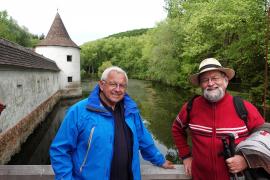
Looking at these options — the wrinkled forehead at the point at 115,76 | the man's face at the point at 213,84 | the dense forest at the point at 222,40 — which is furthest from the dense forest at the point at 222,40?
the wrinkled forehead at the point at 115,76

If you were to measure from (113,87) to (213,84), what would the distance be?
806 mm

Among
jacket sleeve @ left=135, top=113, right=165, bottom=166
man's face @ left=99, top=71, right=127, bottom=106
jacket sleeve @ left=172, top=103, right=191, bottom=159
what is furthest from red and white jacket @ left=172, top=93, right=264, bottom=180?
man's face @ left=99, top=71, right=127, bottom=106

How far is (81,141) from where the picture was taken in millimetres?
2037

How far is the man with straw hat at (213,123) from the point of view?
2.15 m

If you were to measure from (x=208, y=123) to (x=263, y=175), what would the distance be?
53cm

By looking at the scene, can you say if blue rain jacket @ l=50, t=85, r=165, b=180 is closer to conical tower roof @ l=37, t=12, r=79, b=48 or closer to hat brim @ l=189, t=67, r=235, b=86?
hat brim @ l=189, t=67, r=235, b=86

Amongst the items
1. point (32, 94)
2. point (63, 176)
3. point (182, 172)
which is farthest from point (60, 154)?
point (32, 94)

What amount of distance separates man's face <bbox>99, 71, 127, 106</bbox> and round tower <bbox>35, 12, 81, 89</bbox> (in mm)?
24399

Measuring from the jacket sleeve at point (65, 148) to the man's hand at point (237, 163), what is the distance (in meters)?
1.10

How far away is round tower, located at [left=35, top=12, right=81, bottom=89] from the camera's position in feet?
85.0

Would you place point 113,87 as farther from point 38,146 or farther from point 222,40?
point 222,40

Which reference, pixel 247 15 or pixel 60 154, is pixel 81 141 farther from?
pixel 247 15

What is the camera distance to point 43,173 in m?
2.46

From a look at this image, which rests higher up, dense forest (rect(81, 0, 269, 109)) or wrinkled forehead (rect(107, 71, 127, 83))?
dense forest (rect(81, 0, 269, 109))
